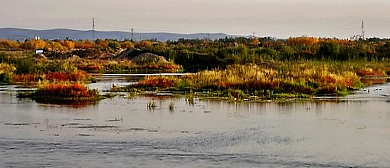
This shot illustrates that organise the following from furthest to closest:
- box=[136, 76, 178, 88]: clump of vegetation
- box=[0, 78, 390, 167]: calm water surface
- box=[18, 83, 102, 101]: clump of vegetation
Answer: box=[136, 76, 178, 88]: clump of vegetation, box=[18, 83, 102, 101]: clump of vegetation, box=[0, 78, 390, 167]: calm water surface

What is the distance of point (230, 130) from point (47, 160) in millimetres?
5525

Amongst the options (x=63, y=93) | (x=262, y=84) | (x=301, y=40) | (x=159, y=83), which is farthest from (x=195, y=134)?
(x=301, y=40)

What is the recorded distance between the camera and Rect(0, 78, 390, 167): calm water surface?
42.8 feet

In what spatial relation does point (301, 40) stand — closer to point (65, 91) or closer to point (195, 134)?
point (65, 91)

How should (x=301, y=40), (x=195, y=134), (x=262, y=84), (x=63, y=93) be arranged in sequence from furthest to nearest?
(x=301, y=40) → (x=262, y=84) → (x=63, y=93) → (x=195, y=134)

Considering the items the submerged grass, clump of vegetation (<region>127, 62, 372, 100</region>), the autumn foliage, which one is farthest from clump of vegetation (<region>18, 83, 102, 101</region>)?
clump of vegetation (<region>127, 62, 372, 100</region>)

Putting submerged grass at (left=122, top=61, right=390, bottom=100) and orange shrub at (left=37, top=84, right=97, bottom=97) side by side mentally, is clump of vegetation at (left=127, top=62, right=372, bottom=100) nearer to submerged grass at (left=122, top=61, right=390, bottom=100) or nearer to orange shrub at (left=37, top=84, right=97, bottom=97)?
submerged grass at (left=122, top=61, right=390, bottom=100)

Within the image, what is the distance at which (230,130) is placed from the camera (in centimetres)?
1705

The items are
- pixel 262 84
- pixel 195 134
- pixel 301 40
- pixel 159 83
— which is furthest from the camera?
pixel 301 40

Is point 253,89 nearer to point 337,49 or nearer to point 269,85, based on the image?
point 269,85

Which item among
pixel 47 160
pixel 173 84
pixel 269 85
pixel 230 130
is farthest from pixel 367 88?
pixel 47 160

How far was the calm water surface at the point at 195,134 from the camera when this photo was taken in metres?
13.0

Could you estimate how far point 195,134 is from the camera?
16.3 m

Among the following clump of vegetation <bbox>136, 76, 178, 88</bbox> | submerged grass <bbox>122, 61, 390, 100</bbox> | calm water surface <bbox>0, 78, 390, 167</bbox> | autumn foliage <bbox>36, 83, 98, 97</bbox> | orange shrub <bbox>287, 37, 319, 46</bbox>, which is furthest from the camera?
orange shrub <bbox>287, 37, 319, 46</bbox>
